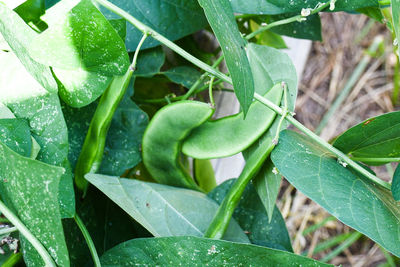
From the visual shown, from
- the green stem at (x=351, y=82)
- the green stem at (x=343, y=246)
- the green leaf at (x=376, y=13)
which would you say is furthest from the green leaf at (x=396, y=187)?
the green stem at (x=351, y=82)

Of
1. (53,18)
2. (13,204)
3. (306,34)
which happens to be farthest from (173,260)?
(306,34)

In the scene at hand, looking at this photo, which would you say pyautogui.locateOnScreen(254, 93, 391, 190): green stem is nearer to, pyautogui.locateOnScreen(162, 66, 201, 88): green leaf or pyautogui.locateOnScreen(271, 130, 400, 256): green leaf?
pyautogui.locateOnScreen(271, 130, 400, 256): green leaf

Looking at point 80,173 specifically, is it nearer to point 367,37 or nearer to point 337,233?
point 337,233

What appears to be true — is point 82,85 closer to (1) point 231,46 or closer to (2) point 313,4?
(1) point 231,46

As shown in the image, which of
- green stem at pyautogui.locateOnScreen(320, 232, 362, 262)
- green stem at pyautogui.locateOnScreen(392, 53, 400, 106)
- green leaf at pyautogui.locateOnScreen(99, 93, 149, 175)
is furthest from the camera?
green stem at pyautogui.locateOnScreen(392, 53, 400, 106)

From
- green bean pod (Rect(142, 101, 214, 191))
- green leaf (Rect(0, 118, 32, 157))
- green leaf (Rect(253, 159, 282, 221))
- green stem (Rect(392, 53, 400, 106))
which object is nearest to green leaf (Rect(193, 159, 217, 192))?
green bean pod (Rect(142, 101, 214, 191))

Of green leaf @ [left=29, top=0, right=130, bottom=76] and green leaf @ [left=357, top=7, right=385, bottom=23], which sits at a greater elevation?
green leaf @ [left=29, top=0, right=130, bottom=76]

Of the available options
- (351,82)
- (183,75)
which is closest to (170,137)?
(183,75)
